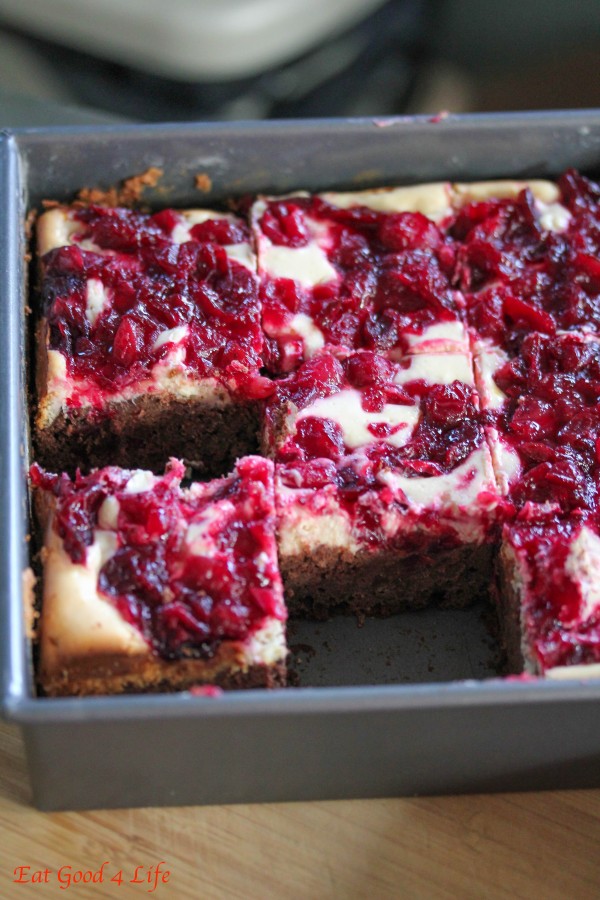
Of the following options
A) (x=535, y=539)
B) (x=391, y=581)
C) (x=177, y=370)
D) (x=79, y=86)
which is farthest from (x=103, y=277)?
(x=79, y=86)

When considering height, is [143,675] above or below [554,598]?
below

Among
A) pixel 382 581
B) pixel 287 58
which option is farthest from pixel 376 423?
pixel 287 58

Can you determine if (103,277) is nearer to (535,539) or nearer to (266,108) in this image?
(535,539)

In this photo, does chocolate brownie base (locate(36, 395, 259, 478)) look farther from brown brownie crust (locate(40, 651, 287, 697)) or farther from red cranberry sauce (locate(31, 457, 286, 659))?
brown brownie crust (locate(40, 651, 287, 697))

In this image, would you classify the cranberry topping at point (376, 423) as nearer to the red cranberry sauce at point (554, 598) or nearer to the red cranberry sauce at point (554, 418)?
the red cranberry sauce at point (554, 418)

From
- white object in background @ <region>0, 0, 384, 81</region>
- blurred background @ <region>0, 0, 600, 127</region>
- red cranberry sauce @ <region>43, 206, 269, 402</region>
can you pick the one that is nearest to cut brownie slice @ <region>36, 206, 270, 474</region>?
red cranberry sauce @ <region>43, 206, 269, 402</region>

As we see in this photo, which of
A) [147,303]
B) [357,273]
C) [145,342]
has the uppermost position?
[357,273]

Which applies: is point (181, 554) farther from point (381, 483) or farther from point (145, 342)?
point (145, 342)

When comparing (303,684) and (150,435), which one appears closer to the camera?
(303,684)
